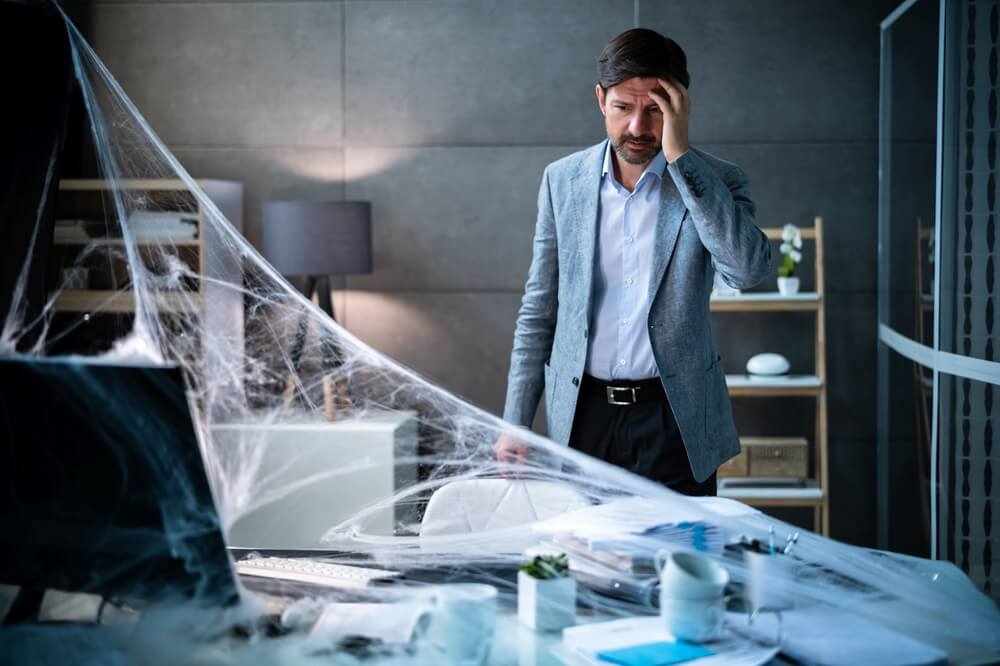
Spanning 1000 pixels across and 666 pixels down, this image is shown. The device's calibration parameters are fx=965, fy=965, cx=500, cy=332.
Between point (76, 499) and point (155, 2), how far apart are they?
373 cm

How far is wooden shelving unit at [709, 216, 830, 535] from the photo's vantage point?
3.82 m

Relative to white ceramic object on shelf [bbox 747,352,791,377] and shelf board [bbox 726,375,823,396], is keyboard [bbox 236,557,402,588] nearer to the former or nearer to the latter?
shelf board [bbox 726,375,823,396]

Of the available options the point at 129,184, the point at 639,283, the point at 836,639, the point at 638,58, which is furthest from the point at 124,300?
the point at 836,639

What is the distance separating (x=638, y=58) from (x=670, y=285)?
550mm

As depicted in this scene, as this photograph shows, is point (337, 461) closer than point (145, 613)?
No

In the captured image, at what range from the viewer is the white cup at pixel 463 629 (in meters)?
1.33

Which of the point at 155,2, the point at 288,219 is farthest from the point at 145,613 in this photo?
the point at 155,2

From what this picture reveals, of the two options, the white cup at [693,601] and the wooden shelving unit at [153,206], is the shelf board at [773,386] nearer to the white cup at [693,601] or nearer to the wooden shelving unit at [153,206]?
the wooden shelving unit at [153,206]

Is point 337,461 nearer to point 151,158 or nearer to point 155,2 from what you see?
point 151,158

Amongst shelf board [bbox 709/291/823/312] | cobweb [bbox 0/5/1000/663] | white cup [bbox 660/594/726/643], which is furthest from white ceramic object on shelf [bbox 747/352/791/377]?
white cup [bbox 660/594/726/643]

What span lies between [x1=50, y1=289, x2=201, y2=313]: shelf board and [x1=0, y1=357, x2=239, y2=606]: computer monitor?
17.9 inches

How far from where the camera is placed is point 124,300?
249 cm

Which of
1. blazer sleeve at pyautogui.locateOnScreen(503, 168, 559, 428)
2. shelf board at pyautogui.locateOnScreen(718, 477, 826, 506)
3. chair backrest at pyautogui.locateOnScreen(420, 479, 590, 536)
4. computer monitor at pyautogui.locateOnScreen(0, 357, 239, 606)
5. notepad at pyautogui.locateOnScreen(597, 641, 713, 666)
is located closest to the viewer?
computer monitor at pyautogui.locateOnScreen(0, 357, 239, 606)

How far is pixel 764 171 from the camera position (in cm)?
420
